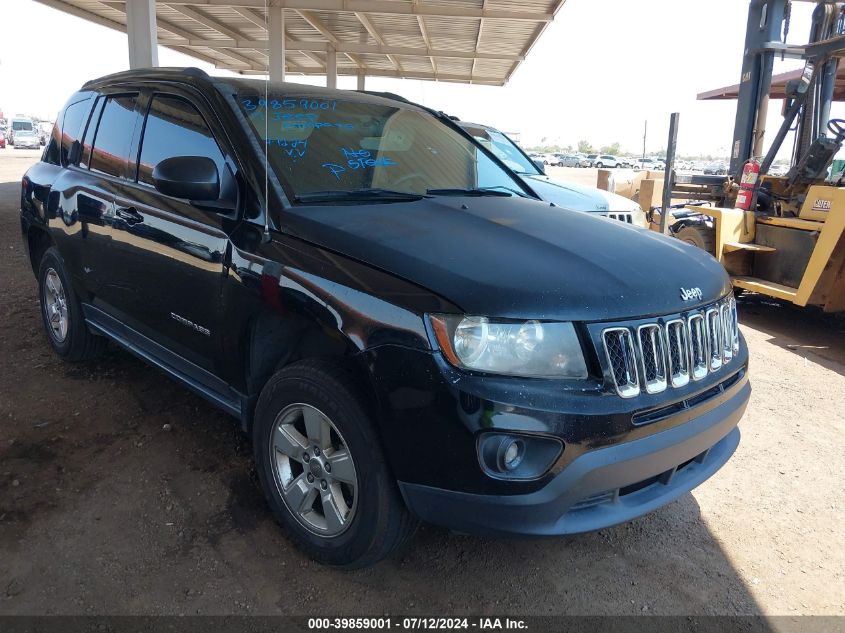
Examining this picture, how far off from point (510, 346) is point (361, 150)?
5.24ft

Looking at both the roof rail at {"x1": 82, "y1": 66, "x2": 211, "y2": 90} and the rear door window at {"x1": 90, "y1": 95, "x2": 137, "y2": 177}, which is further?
the rear door window at {"x1": 90, "y1": 95, "x2": 137, "y2": 177}

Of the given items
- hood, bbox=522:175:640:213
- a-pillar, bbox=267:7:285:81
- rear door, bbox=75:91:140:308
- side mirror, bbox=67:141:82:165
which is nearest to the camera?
rear door, bbox=75:91:140:308

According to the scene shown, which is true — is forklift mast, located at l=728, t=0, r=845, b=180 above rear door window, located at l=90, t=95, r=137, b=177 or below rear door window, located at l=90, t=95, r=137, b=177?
above

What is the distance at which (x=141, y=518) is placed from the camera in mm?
2885

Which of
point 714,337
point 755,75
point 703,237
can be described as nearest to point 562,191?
point 703,237

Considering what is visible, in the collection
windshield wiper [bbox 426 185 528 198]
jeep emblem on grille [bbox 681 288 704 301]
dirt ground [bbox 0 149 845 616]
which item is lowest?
dirt ground [bbox 0 149 845 616]

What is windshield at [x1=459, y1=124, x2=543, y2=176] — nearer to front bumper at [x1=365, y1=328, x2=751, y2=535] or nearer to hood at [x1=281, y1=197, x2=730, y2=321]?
hood at [x1=281, y1=197, x2=730, y2=321]

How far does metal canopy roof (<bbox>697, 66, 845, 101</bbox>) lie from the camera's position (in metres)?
9.55

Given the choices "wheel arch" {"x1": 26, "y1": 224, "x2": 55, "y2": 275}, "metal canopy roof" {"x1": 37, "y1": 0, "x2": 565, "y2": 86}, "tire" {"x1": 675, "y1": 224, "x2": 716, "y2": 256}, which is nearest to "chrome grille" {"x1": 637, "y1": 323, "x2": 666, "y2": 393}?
"wheel arch" {"x1": 26, "y1": 224, "x2": 55, "y2": 275}

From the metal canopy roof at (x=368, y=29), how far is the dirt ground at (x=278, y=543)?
1081 centimetres

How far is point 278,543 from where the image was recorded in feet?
9.03

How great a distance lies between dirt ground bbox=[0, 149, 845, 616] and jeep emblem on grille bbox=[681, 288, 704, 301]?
3.79 ft

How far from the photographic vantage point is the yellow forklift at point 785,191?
5.95 metres

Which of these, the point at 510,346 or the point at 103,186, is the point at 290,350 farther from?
the point at 103,186
